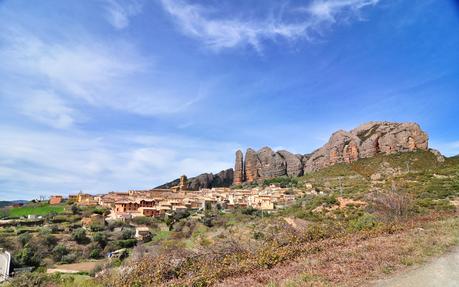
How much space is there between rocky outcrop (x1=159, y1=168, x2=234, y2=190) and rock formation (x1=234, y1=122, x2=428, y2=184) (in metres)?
4.79

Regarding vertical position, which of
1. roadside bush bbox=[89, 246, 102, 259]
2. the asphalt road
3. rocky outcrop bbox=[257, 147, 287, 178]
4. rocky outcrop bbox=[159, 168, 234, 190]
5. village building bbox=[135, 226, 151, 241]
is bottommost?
roadside bush bbox=[89, 246, 102, 259]

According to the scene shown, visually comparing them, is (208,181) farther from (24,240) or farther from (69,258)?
(69,258)

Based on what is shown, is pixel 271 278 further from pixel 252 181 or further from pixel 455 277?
pixel 252 181

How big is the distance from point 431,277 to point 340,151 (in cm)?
8789

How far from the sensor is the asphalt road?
17.4ft

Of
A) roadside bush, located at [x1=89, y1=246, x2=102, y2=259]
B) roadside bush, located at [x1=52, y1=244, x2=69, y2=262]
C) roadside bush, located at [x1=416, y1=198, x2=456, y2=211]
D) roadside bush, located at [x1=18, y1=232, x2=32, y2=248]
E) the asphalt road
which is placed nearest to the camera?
the asphalt road

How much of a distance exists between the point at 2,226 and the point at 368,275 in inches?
2064

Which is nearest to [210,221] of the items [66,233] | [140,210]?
[66,233]

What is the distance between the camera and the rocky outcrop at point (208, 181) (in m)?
122

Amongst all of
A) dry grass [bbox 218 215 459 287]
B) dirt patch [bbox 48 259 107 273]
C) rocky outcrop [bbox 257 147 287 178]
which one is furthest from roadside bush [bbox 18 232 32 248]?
rocky outcrop [bbox 257 147 287 178]

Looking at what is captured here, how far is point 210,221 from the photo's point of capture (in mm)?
36719

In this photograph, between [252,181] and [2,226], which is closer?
[2,226]

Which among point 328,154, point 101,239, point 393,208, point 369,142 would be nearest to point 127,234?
point 101,239

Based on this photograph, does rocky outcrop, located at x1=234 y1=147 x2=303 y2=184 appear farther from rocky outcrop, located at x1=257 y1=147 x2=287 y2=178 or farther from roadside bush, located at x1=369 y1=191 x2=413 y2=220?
roadside bush, located at x1=369 y1=191 x2=413 y2=220
